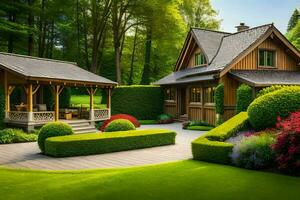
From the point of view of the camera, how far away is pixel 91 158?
1294cm

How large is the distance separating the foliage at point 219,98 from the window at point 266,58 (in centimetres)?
480

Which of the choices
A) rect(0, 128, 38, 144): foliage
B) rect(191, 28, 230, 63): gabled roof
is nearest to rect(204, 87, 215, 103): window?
rect(191, 28, 230, 63): gabled roof

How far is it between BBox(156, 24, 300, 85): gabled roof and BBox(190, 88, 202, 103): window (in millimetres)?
1402

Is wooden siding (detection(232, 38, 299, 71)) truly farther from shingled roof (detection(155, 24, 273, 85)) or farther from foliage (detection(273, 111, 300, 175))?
foliage (detection(273, 111, 300, 175))

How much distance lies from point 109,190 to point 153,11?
31.5 meters

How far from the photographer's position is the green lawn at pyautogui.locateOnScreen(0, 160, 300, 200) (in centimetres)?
723

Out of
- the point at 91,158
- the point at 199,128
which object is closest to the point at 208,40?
the point at 199,128

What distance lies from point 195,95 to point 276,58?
23.2ft

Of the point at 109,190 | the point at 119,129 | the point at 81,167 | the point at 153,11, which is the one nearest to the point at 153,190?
the point at 109,190

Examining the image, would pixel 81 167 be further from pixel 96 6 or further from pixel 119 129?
pixel 96 6

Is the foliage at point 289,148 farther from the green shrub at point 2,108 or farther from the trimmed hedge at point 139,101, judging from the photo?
the trimmed hedge at point 139,101

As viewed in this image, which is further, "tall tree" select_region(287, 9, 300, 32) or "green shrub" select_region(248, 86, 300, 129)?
"tall tree" select_region(287, 9, 300, 32)

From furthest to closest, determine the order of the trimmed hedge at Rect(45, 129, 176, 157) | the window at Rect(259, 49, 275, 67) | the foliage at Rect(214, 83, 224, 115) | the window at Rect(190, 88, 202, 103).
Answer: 1. the window at Rect(190, 88, 202, 103)
2. the window at Rect(259, 49, 275, 67)
3. the foliage at Rect(214, 83, 224, 115)
4. the trimmed hedge at Rect(45, 129, 176, 157)

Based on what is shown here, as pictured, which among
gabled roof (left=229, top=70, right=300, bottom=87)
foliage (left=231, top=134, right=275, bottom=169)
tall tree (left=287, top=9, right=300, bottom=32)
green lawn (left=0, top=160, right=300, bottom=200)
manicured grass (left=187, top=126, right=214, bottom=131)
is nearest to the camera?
green lawn (left=0, top=160, right=300, bottom=200)
